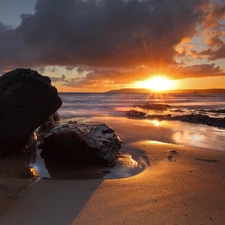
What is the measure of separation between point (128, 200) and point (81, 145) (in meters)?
2.12

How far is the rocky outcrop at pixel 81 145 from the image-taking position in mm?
5380

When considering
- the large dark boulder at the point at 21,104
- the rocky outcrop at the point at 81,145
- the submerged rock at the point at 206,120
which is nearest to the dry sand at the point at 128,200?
the rocky outcrop at the point at 81,145

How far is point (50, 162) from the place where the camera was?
219 inches

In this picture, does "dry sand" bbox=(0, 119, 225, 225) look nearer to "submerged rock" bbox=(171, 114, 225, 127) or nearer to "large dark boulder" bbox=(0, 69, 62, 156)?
"large dark boulder" bbox=(0, 69, 62, 156)

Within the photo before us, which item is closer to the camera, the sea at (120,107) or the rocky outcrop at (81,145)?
the rocky outcrop at (81,145)

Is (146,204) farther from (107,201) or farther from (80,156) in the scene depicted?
(80,156)

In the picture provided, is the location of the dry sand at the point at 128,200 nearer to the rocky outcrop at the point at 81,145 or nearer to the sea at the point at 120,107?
the rocky outcrop at the point at 81,145

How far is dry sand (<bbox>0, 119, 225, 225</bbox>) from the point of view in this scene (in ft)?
10.2

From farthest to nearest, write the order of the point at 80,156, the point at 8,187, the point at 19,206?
1. the point at 80,156
2. the point at 8,187
3. the point at 19,206

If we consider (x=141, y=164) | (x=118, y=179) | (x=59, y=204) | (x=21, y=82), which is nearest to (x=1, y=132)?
(x=21, y=82)

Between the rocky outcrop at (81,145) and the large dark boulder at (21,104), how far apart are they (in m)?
0.64

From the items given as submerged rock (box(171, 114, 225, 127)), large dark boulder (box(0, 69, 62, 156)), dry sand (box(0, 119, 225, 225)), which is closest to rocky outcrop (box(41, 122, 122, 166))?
large dark boulder (box(0, 69, 62, 156))

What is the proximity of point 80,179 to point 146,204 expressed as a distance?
1.56m

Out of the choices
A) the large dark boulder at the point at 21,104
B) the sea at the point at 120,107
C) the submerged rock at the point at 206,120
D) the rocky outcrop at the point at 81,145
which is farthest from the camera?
the sea at the point at 120,107
